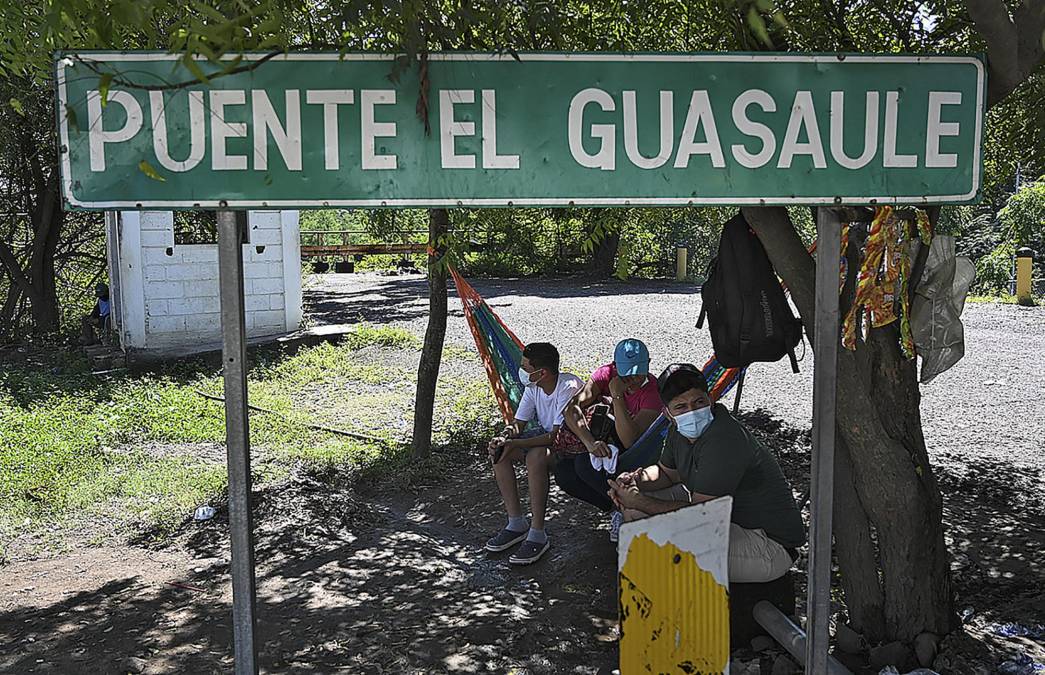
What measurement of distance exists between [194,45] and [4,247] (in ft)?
40.4

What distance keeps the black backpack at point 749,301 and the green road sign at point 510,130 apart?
4.05ft

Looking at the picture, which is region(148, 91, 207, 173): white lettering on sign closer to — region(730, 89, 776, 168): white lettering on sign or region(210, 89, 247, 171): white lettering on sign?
region(210, 89, 247, 171): white lettering on sign

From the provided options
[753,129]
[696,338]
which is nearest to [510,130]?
[753,129]

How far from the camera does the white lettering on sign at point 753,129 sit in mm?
2266

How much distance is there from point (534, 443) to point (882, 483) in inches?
76.2

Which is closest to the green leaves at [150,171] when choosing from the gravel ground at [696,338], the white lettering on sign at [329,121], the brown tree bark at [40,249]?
the white lettering on sign at [329,121]

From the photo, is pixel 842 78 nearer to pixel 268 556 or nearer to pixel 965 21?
pixel 965 21

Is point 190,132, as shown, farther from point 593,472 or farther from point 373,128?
point 593,472

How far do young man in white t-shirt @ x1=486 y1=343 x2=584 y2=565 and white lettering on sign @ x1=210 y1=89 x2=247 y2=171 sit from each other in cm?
284

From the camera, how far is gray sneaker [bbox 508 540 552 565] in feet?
15.6

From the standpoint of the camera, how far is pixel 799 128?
228cm

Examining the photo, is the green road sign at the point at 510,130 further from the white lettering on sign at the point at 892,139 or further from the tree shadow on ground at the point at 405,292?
the tree shadow on ground at the point at 405,292

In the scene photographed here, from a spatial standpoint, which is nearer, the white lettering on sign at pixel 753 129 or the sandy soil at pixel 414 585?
the white lettering on sign at pixel 753 129

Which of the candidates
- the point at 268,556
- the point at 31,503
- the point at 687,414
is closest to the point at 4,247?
the point at 31,503
